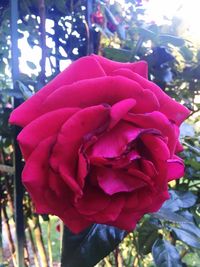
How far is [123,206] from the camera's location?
399 millimetres

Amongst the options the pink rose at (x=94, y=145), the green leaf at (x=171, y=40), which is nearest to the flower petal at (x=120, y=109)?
the pink rose at (x=94, y=145)

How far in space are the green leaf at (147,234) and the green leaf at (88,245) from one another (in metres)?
0.18

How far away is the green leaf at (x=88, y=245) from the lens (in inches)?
21.0

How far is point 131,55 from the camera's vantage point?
2.82 feet

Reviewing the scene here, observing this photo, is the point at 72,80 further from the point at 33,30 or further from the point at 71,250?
the point at 33,30

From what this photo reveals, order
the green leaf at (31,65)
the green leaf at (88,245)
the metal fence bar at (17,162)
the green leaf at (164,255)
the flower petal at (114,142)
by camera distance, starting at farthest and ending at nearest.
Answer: the green leaf at (31,65) < the metal fence bar at (17,162) < the green leaf at (164,255) < the green leaf at (88,245) < the flower petal at (114,142)

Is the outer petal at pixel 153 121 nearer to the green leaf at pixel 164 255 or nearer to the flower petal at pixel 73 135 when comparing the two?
the flower petal at pixel 73 135

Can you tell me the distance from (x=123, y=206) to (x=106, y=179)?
4 centimetres

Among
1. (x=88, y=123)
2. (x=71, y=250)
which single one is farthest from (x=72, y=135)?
(x=71, y=250)

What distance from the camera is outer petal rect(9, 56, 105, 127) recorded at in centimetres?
40

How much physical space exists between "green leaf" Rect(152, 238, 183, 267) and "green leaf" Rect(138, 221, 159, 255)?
4 cm

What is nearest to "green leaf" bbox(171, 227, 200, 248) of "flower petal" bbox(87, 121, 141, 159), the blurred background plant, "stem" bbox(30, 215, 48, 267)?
the blurred background plant

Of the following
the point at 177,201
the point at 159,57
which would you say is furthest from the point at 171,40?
the point at 177,201

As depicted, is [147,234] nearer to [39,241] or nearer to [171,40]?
[171,40]
